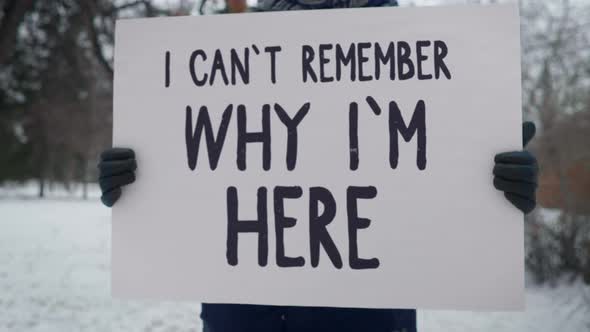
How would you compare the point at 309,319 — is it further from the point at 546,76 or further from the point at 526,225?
the point at 546,76

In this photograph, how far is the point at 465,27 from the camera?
109 centimetres

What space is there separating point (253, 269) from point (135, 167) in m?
0.43

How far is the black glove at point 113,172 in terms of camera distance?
111cm

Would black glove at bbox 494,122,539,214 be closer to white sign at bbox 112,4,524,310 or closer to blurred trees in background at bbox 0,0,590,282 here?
white sign at bbox 112,4,524,310

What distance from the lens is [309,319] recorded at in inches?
45.7

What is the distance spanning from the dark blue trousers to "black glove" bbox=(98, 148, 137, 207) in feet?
1.43

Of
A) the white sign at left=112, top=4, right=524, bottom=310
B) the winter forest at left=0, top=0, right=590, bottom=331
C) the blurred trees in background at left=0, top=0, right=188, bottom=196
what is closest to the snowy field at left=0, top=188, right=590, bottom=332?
the winter forest at left=0, top=0, right=590, bottom=331

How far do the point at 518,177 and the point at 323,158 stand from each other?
0.47 meters

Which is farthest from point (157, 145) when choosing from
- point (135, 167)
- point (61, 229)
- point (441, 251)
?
point (61, 229)

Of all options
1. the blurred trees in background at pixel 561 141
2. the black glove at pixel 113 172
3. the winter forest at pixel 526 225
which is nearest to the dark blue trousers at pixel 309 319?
the black glove at pixel 113 172

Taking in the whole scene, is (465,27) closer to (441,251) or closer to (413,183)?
(413,183)

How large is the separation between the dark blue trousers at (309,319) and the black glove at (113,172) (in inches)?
17.1

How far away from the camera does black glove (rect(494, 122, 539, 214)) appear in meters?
1.00

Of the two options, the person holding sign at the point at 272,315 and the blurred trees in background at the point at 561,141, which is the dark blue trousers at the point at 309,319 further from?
the blurred trees in background at the point at 561,141
